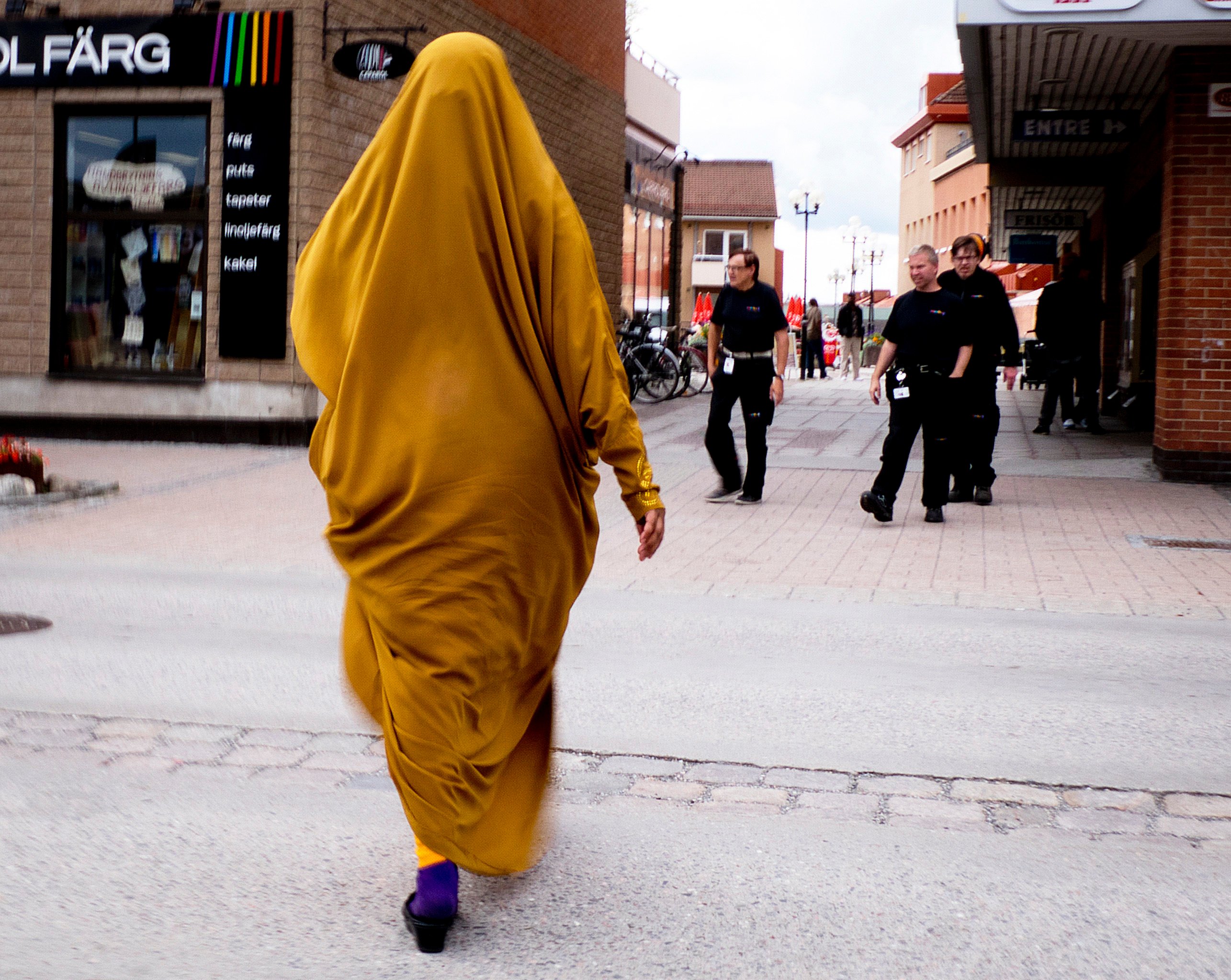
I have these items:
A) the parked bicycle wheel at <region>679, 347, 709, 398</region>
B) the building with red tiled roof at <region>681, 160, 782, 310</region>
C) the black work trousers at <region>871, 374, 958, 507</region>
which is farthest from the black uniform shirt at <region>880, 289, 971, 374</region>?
the building with red tiled roof at <region>681, 160, 782, 310</region>

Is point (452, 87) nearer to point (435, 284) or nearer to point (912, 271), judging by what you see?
point (435, 284)

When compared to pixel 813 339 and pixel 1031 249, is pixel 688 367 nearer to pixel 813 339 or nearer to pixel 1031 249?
pixel 1031 249

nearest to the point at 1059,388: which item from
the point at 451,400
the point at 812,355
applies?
the point at 451,400

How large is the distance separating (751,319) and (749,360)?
32 cm

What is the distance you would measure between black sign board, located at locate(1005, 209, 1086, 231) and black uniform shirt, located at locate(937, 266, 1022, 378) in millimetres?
14987

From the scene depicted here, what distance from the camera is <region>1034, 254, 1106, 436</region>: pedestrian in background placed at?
17.9 metres

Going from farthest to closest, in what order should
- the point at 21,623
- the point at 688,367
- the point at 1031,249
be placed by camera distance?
the point at 1031,249
the point at 688,367
the point at 21,623

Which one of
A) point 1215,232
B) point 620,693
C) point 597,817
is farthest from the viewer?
point 1215,232

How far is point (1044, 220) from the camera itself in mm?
26359

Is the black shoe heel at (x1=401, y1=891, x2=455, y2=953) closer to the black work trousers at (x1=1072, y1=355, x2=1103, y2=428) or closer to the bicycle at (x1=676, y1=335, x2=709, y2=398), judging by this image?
the black work trousers at (x1=1072, y1=355, x2=1103, y2=428)

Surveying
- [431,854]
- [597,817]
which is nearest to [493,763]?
[431,854]

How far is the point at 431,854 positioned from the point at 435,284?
1283 millimetres

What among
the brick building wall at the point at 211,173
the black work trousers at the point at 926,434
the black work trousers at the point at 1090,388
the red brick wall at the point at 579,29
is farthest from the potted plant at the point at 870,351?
the black work trousers at the point at 926,434

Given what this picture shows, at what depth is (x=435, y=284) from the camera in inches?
127
